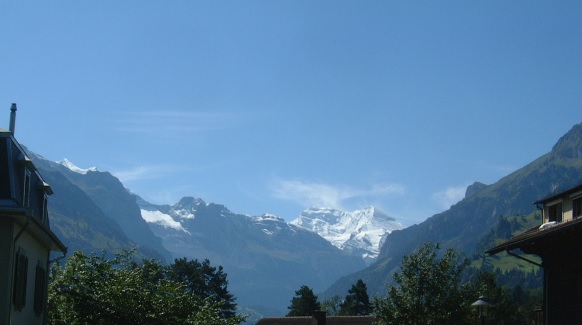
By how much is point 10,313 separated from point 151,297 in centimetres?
1150

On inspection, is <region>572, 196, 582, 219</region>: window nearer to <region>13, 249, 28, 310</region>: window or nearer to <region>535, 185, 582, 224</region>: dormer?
<region>535, 185, 582, 224</region>: dormer

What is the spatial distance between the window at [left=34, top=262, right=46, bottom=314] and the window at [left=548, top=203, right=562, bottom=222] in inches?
765

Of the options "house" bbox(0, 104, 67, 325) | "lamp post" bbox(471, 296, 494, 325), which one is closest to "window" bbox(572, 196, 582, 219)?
"lamp post" bbox(471, 296, 494, 325)

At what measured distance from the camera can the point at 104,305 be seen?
3591cm

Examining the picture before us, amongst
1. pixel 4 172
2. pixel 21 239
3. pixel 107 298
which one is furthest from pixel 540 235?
pixel 4 172

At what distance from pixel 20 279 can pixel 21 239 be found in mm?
1231

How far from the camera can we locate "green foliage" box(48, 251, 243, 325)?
118 ft

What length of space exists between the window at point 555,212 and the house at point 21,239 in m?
18.8

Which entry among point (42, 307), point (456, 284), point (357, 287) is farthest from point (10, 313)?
point (357, 287)

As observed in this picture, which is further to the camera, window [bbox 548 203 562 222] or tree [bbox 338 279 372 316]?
tree [bbox 338 279 372 316]

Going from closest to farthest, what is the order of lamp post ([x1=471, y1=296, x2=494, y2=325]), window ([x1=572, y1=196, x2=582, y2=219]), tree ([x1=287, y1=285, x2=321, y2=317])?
lamp post ([x1=471, y1=296, x2=494, y2=325]) → window ([x1=572, y1=196, x2=582, y2=219]) → tree ([x1=287, y1=285, x2=321, y2=317])

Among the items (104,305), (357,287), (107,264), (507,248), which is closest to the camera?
(507,248)

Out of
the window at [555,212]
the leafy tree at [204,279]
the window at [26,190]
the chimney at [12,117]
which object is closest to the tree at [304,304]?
the leafy tree at [204,279]

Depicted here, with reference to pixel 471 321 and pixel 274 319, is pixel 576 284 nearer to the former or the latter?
pixel 471 321
